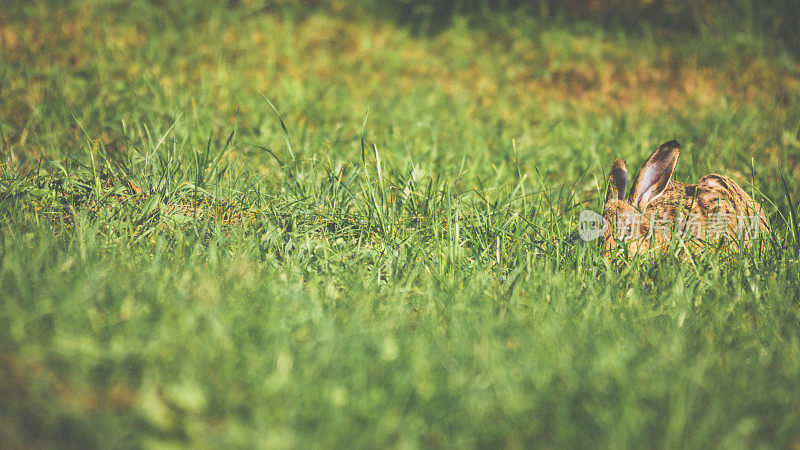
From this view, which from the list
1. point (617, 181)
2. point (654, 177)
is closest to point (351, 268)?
point (617, 181)

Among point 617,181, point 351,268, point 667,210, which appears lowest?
point 351,268

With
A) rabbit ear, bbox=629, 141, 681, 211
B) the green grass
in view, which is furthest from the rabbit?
the green grass

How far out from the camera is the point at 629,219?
2.28 meters

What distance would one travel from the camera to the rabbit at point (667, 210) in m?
2.27

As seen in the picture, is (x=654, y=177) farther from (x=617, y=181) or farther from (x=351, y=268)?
(x=351, y=268)

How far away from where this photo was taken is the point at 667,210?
2371mm

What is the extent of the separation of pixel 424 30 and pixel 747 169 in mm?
3030

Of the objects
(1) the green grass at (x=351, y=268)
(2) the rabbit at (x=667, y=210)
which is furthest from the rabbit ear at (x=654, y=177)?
(1) the green grass at (x=351, y=268)

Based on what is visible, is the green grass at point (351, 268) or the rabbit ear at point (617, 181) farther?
the rabbit ear at point (617, 181)

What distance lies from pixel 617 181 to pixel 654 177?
18 centimetres

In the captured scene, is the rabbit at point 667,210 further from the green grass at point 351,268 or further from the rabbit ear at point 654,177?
the green grass at point 351,268

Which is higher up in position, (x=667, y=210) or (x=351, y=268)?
(x=667, y=210)

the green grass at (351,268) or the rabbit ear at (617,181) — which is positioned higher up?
Result: the rabbit ear at (617,181)

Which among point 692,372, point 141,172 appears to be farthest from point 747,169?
point 141,172
